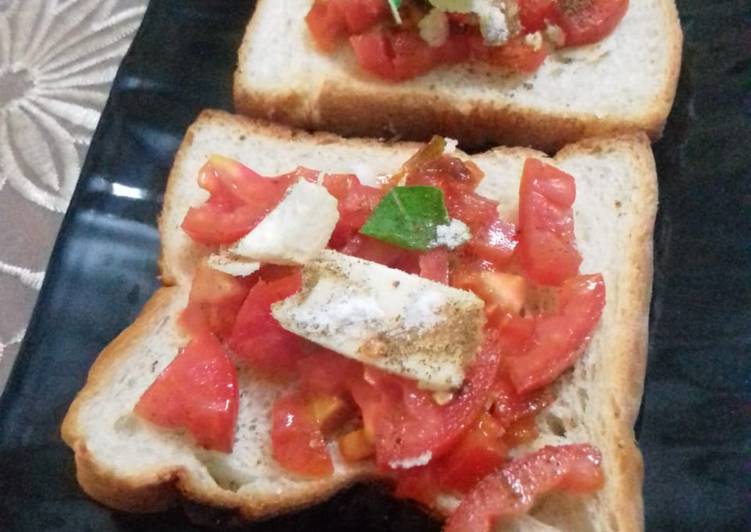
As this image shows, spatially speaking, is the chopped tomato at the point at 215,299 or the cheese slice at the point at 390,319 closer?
the cheese slice at the point at 390,319

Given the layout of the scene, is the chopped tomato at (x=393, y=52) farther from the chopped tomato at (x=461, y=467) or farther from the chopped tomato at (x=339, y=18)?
the chopped tomato at (x=461, y=467)

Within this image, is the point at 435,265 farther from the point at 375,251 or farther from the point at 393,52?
the point at 393,52

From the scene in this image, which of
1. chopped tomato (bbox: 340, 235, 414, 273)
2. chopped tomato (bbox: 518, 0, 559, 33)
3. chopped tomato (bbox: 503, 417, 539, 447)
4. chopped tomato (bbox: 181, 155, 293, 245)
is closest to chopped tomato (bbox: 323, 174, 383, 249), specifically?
chopped tomato (bbox: 340, 235, 414, 273)

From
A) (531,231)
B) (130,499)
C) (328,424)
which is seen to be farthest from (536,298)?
(130,499)

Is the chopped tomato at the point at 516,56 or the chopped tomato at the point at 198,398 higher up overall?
the chopped tomato at the point at 516,56

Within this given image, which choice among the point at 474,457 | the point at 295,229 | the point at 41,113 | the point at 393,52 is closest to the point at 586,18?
the point at 393,52

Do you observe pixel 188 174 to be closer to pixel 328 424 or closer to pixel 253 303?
pixel 253 303

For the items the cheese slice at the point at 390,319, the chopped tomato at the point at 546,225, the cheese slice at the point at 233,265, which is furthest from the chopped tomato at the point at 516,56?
the cheese slice at the point at 233,265
